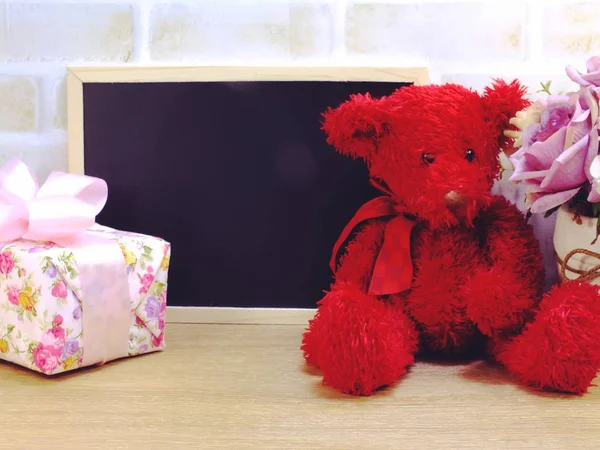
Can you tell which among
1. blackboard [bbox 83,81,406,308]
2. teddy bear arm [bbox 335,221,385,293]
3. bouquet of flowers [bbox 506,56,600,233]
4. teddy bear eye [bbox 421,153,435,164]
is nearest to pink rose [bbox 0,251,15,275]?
blackboard [bbox 83,81,406,308]

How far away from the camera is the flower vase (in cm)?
69

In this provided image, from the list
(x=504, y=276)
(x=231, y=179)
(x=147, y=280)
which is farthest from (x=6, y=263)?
(x=504, y=276)

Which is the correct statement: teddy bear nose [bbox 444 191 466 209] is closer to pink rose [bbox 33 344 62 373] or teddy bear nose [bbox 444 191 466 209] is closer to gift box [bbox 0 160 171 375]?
gift box [bbox 0 160 171 375]

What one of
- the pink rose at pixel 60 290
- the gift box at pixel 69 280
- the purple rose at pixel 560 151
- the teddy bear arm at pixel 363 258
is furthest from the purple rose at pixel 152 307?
the purple rose at pixel 560 151

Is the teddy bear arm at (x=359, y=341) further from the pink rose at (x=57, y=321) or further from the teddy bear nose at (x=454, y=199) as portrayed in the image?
the pink rose at (x=57, y=321)

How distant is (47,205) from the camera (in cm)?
69

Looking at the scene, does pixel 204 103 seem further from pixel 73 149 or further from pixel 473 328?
pixel 473 328

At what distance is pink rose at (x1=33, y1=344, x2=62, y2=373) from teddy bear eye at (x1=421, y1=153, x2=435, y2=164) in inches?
17.7

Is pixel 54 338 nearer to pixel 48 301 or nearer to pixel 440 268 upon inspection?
pixel 48 301

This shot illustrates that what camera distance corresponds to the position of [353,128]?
2.25 ft

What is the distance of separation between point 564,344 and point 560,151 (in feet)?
0.68

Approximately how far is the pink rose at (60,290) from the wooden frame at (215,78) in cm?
27

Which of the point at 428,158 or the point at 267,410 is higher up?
the point at 428,158

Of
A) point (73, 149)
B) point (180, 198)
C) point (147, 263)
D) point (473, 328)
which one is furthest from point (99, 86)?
point (473, 328)
